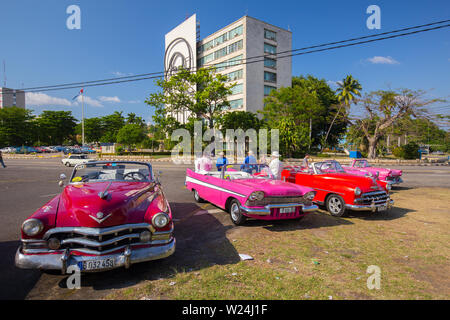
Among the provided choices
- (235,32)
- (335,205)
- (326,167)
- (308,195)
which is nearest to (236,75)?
(235,32)

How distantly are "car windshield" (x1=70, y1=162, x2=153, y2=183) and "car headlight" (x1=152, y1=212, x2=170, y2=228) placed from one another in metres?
1.91

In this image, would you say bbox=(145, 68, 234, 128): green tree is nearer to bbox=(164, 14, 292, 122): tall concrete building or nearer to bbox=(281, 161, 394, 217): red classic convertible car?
bbox=(164, 14, 292, 122): tall concrete building

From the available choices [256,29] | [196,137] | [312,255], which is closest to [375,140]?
[196,137]

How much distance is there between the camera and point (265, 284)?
3.31 m

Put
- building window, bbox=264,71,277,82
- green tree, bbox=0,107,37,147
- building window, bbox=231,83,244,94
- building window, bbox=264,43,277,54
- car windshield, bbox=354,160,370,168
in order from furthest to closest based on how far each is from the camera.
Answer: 1. green tree, bbox=0,107,37,147
2. building window, bbox=264,71,277,82
3. building window, bbox=264,43,277,54
4. building window, bbox=231,83,244,94
5. car windshield, bbox=354,160,370,168

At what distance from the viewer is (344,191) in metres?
6.61

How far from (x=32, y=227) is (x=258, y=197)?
391 cm

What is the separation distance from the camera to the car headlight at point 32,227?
3.16 meters

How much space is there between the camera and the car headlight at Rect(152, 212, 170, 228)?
349 cm

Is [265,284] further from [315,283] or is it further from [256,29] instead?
[256,29]

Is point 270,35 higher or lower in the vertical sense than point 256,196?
higher

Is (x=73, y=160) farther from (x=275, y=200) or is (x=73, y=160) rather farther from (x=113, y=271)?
(x=275, y=200)

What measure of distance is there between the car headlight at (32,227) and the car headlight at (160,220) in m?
1.42

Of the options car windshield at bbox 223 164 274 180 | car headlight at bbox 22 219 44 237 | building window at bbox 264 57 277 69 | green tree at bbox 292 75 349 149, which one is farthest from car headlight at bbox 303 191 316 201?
building window at bbox 264 57 277 69
